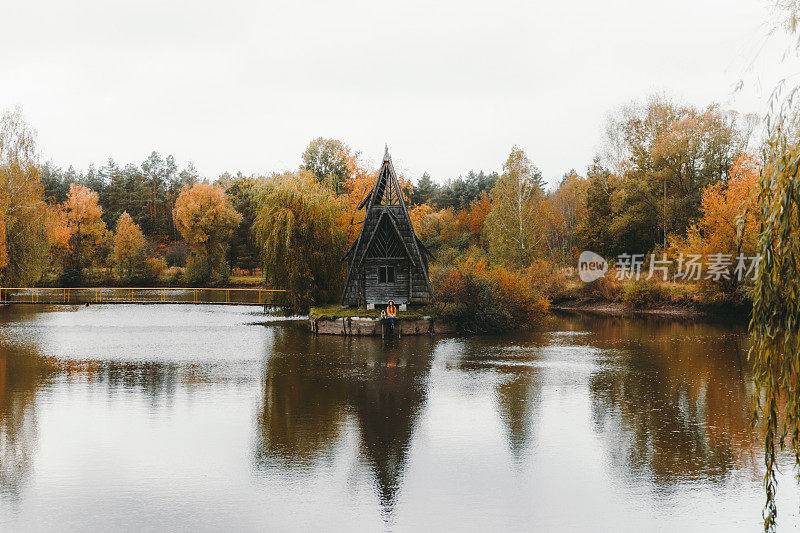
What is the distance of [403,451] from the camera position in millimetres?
11281

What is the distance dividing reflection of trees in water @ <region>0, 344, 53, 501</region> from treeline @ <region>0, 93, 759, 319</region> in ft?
34.2

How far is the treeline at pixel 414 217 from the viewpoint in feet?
116

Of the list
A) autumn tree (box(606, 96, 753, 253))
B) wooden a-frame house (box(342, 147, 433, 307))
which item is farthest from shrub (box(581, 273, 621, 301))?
wooden a-frame house (box(342, 147, 433, 307))

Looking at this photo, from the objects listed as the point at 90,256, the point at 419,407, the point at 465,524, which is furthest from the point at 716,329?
the point at 90,256

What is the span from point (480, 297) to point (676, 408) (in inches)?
610

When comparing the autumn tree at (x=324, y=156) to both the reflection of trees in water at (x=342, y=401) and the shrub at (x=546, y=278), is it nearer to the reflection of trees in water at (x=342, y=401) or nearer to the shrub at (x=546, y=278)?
the shrub at (x=546, y=278)

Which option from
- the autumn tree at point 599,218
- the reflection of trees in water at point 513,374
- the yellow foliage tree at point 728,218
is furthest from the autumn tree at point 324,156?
the reflection of trees in water at point 513,374

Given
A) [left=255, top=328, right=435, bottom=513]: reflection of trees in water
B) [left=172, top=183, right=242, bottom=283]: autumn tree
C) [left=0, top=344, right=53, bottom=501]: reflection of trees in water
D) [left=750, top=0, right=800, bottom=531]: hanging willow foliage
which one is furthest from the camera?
[left=172, top=183, right=242, bottom=283]: autumn tree

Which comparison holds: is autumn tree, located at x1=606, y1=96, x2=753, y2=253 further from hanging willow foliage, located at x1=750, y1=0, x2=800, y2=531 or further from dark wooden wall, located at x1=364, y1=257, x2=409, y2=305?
hanging willow foliage, located at x1=750, y1=0, x2=800, y2=531

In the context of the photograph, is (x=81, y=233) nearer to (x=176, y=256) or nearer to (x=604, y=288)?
(x=176, y=256)

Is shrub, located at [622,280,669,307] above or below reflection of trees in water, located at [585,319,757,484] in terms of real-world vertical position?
above

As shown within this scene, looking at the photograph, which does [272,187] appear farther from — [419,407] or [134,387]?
[419,407]

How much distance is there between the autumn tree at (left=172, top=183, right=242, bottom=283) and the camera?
66.4 m

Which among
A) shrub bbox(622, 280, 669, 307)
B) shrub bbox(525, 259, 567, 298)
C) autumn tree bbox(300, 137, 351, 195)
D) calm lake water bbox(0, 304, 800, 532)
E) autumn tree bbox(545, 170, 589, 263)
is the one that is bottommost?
calm lake water bbox(0, 304, 800, 532)
